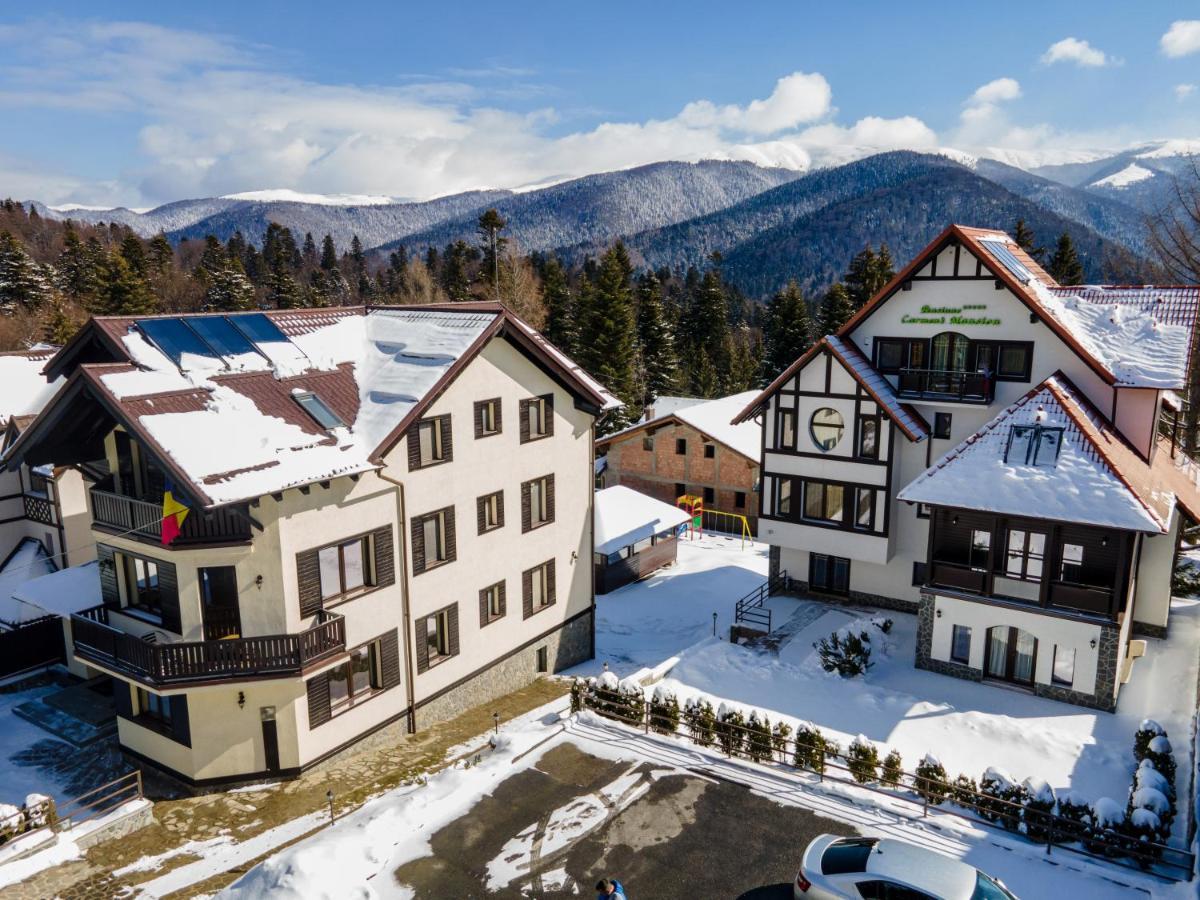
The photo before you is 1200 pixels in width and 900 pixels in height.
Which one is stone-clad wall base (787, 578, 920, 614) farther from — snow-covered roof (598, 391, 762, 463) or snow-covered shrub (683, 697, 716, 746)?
snow-covered roof (598, 391, 762, 463)

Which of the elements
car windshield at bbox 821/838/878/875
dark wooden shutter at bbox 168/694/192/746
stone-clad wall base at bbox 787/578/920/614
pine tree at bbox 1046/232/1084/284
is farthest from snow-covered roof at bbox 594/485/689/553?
pine tree at bbox 1046/232/1084/284


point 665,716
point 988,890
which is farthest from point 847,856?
point 665,716

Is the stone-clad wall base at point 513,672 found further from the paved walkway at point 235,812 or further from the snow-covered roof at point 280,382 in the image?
the snow-covered roof at point 280,382

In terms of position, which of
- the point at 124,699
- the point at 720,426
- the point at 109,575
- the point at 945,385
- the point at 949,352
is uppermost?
the point at 949,352

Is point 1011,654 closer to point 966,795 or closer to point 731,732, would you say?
point 966,795

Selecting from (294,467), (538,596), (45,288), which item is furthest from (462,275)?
(294,467)

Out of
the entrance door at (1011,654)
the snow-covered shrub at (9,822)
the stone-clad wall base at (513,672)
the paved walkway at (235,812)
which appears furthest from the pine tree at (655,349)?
the snow-covered shrub at (9,822)
